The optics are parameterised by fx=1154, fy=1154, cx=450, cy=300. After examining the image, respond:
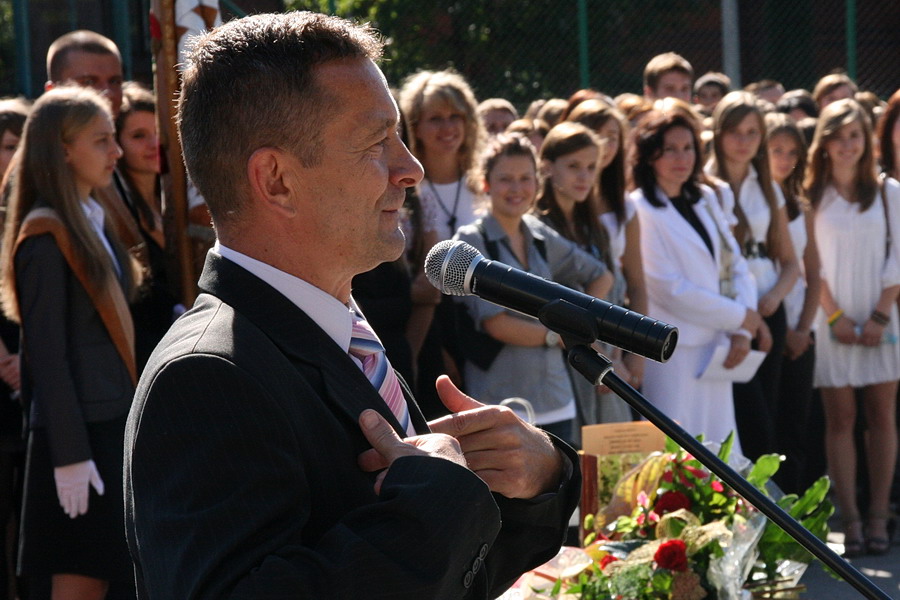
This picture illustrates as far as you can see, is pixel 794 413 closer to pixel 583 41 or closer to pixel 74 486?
pixel 74 486

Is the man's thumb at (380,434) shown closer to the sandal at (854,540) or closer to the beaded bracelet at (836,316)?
the sandal at (854,540)

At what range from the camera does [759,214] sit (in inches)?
243

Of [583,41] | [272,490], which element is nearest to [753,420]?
[272,490]

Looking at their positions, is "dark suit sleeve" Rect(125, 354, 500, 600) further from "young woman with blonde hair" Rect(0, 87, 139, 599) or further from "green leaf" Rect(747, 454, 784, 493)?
"young woman with blonde hair" Rect(0, 87, 139, 599)

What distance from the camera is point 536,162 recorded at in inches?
201

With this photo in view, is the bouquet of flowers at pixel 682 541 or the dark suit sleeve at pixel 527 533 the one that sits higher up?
the dark suit sleeve at pixel 527 533

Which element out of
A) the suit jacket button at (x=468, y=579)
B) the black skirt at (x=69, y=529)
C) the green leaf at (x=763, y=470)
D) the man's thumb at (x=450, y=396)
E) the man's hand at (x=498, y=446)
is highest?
the man's thumb at (x=450, y=396)

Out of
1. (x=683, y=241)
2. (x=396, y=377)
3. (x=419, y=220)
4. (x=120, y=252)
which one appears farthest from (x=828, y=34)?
(x=396, y=377)

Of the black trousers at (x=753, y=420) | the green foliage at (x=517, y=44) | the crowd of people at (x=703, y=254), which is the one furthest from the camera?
the green foliage at (x=517, y=44)

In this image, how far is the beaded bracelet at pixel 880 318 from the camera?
20.6 feet

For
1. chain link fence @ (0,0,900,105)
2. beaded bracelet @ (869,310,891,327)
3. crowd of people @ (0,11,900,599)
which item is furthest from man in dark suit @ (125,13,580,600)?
chain link fence @ (0,0,900,105)

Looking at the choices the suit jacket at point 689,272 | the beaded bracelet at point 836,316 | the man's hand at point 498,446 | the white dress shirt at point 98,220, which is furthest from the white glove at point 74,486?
the beaded bracelet at point 836,316

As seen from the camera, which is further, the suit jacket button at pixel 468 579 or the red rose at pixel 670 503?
the red rose at pixel 670 503

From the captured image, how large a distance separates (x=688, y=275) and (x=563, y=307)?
403 centimetres
